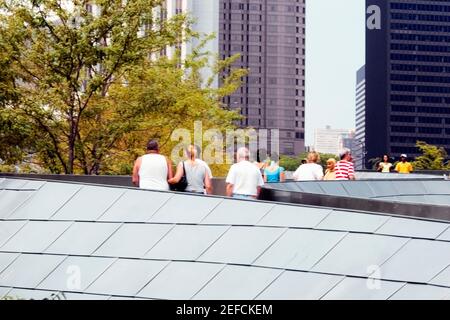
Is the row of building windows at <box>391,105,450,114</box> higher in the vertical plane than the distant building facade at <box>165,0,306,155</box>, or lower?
lower

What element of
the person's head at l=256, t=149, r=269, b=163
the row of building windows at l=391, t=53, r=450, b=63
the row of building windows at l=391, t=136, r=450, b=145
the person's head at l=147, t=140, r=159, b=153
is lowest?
the row of building windows at l=391, t=136, r=450, b=145

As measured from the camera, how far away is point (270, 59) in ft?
543

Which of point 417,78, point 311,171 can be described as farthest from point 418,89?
point 311,171

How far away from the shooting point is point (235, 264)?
8758 millimetres

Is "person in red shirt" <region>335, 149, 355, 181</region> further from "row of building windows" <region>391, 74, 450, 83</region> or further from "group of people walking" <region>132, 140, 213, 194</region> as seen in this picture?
"row of building windows" <region>391, 74, 450, 83</region>

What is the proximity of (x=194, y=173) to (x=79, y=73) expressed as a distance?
1357 centimetres

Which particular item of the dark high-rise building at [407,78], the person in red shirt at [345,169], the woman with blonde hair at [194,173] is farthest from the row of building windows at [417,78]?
the woman with blonde hair at [194,173]

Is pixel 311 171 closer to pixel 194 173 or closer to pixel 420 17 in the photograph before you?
pixel 194 173

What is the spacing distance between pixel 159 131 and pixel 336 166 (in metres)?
13.5

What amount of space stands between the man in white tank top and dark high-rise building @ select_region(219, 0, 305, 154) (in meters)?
148

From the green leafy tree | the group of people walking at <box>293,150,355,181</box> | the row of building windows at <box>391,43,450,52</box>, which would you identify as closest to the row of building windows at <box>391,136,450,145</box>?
the row of building windows at <box>391,43,450,52</box>

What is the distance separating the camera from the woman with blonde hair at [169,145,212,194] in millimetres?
11680

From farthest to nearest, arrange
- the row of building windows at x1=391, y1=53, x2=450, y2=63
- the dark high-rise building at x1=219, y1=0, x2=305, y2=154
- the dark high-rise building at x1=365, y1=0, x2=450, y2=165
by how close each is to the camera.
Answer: the dark high-rise building at x1=219, y1=0, x2=305, y2=154 → the row of building windows at x1=391, y1=53, x2=450, y2=63 → the dark high-rise building at x1=365, y1=0, x2=450, y2=165

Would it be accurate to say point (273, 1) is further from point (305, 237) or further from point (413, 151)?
point (305, 237)
